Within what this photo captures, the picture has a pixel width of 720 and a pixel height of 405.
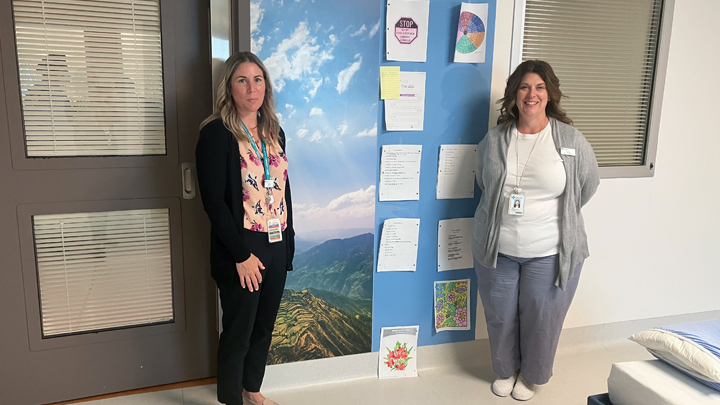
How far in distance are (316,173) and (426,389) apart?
3.92 feet

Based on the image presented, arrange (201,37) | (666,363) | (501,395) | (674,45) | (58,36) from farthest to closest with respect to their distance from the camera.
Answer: (674,45), (501,395), (201,37), (58,36), (666,363)

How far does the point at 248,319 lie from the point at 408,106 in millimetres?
1210

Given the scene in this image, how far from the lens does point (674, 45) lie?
289 centimetres

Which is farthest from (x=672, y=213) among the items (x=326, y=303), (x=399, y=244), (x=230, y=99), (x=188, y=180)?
(x=188, y=180)

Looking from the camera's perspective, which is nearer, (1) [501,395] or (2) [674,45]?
(1) [501,395]

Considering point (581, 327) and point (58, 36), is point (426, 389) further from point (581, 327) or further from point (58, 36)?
point (58, 36)

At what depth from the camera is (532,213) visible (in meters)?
2.33

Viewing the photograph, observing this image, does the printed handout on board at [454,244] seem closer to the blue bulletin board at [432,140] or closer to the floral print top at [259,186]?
the blue bulletin board at [432,140]

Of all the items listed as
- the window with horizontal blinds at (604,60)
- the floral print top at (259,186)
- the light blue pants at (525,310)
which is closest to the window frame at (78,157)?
the floral print top at (259,186)

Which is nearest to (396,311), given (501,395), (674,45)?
(501,395)

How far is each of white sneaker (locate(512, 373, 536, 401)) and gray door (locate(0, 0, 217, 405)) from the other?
1540 millimetres

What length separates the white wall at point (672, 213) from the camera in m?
2.91

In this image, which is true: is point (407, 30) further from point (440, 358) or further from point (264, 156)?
point (440, 358)

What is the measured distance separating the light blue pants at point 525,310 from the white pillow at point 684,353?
0.65m
